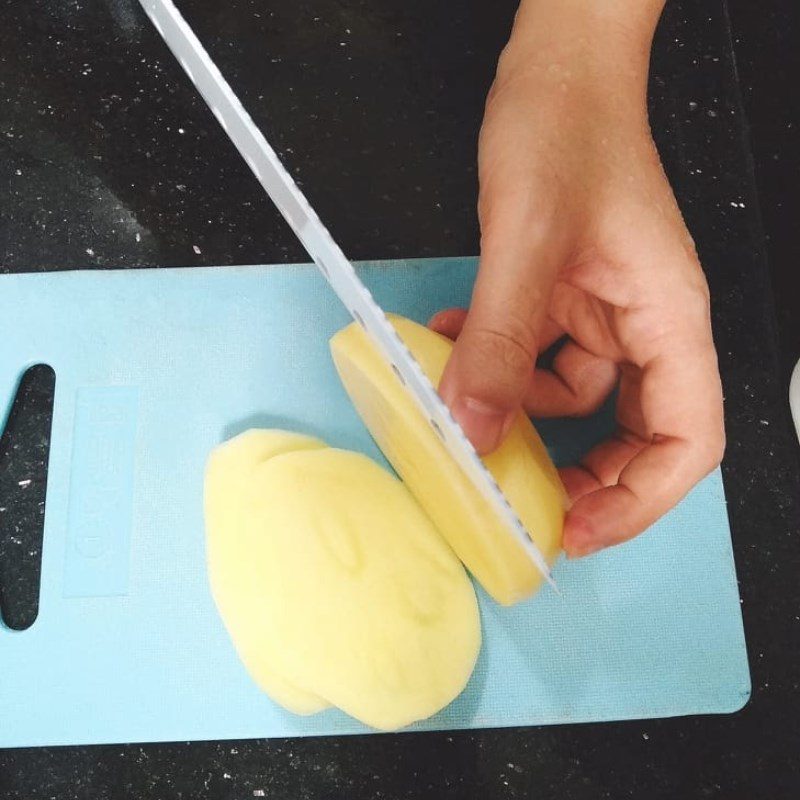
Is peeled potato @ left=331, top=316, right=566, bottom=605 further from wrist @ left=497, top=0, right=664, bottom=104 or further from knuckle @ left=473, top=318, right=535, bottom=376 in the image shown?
wrist @ left=497, top=0, right=664, bottom=104

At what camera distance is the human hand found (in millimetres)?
811

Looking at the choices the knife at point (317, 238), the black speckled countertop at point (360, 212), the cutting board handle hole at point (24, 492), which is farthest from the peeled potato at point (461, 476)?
the cutting board handle hole at point (24, 492)

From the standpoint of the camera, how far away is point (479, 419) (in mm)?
768

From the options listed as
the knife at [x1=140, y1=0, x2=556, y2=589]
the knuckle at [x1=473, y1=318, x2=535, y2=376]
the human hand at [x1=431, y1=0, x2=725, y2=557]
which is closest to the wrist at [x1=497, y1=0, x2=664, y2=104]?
the human hand at [x1=431, y1=0, x2=725, y2=557]

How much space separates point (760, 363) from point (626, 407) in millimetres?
228

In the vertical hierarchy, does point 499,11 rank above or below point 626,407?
above

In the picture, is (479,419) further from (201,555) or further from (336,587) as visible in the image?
(201,555)

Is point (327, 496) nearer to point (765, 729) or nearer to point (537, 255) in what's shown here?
point (537, 255)

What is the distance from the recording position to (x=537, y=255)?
806 mm

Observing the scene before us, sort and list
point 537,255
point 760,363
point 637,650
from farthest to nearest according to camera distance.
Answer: point 760,363, point 637,650, point 537,255

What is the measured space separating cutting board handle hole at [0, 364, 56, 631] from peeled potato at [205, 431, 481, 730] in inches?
9.5

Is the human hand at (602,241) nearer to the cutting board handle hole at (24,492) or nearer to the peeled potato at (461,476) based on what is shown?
the peeled potato at (461,476)

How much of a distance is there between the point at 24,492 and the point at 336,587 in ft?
1.46

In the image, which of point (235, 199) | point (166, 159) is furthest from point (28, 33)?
point (235, 199)
